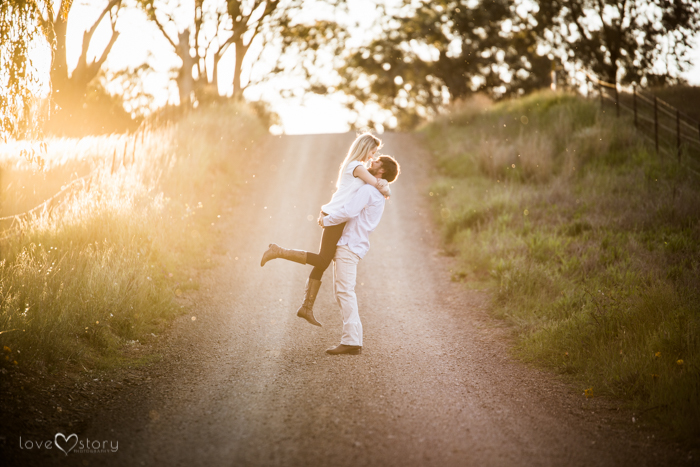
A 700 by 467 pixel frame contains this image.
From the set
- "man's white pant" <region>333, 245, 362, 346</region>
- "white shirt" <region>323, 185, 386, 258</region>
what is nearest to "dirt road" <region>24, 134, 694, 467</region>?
"man's white pant" <region>333, 245, 362, 346</region>

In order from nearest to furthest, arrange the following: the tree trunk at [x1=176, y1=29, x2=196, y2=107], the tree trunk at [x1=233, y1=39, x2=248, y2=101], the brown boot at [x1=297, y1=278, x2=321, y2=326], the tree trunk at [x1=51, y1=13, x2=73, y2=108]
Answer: the brown boot at [x1=297, y1=278, x2=321, y2=326]
the tree trunk at [x1=51, y1=13, x2=73, y2=108]
the tree trunk at [x1=176, y1=29, x2=196, y2=107]
the tree trunk at [x1=233, y1=39, x2=248, y2=101]

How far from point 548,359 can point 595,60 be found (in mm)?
25900

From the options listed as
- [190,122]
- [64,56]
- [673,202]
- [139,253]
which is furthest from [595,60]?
[139,253]

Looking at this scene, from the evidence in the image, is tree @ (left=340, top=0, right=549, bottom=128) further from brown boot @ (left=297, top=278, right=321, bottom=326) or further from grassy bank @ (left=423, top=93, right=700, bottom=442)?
brown boot @ (left=297, top=278, right=321, bottom=326)

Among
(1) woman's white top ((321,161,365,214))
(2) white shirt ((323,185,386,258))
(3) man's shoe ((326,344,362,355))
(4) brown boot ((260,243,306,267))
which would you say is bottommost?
(3) man's shoe ((326,344,362,355))

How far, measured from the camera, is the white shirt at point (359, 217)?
4.99 metres

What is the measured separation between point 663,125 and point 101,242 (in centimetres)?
1501

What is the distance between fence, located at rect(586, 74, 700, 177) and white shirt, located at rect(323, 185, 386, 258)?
8.95m

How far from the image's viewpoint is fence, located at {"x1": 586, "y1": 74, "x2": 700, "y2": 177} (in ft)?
39.4

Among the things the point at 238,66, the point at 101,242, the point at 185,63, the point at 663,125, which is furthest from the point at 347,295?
the point at 238,66

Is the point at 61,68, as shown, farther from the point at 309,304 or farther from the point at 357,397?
the point at 357,397

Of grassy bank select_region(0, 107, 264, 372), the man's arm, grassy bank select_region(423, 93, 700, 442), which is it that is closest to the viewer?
grassy bank select_region(423, 93, 700, 442)

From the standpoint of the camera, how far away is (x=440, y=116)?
21.0 m

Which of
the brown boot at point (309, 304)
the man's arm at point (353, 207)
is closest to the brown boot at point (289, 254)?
the brown boot at point (309, 304)
